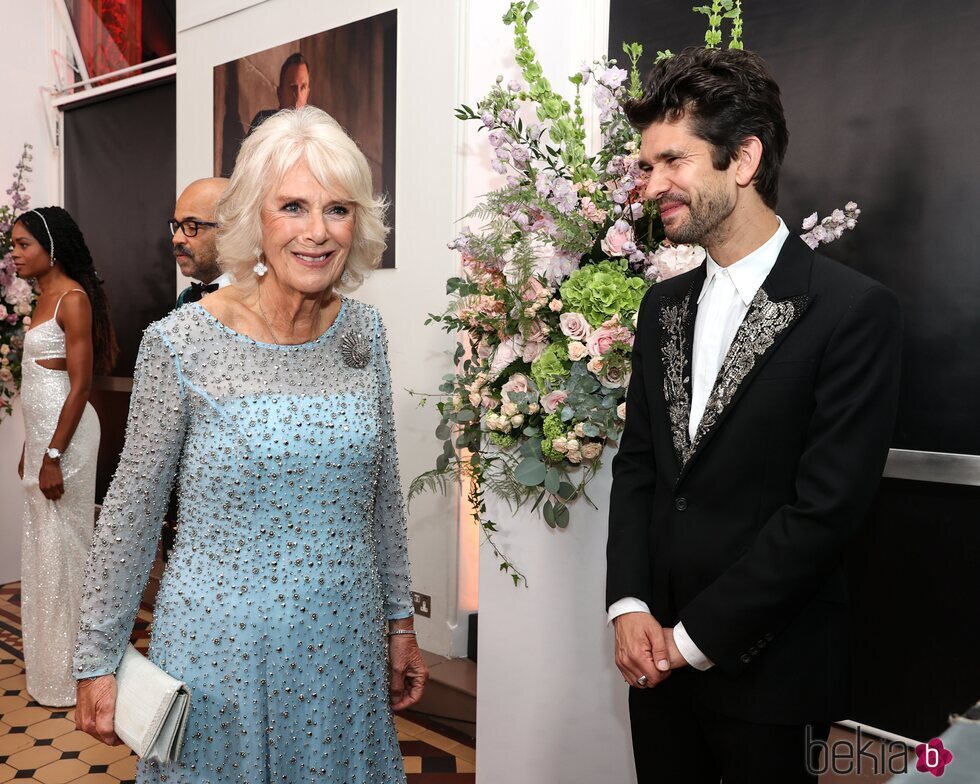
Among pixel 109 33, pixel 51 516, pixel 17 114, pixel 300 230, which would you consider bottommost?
pixel 51 516

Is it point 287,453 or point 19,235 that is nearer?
point 287,453

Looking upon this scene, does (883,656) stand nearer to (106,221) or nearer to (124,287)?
(124,287)

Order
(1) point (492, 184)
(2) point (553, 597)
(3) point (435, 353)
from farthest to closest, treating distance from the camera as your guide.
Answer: (3) point (435, 353) → (1) point (492, 184) → (2) point (553, 597)

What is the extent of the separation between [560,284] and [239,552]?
106 cm

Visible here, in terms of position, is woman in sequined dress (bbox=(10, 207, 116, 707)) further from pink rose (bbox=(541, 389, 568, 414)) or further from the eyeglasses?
pink rose (bbox=(541, 389, 568, 414))

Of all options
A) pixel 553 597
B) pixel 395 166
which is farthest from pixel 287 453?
pixel 395 166

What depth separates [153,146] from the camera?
5.66m

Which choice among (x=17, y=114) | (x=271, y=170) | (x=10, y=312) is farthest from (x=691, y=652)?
(x=17, y=114)

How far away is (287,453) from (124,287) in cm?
488

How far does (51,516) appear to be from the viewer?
4023 millimetres

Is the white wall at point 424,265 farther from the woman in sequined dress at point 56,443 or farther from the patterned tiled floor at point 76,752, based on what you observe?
the woman in sequined dress at point 56,443

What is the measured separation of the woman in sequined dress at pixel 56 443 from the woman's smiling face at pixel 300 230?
2681 millimetres

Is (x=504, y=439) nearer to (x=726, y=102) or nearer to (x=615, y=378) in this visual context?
(x=615, y=378)

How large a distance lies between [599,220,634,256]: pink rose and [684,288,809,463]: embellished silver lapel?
535 millimetres
